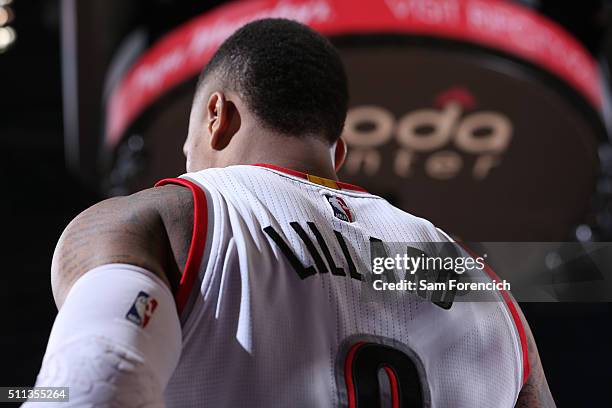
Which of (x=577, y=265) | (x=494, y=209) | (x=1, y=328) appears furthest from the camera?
(x=1, y=328)

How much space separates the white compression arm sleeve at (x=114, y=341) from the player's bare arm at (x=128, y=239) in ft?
0.09

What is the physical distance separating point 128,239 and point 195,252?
0.09 meters

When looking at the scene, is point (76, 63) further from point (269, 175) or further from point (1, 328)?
point (1, 328)

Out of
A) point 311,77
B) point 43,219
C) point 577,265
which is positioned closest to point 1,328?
point 43,219

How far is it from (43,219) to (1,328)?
1.05 metres

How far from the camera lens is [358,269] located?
149cm

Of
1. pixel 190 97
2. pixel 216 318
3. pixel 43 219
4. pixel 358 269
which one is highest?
pixel 43 219

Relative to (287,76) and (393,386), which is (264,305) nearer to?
(393,386)

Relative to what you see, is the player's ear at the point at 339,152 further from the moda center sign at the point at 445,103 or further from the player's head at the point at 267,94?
the moda center sign at the point at 445,103

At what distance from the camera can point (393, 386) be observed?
141 cm

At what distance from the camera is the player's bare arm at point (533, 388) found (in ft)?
5.37

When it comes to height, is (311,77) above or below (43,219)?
below

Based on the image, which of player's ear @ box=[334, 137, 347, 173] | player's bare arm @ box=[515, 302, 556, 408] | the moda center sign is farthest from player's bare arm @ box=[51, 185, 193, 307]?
the moda center sign

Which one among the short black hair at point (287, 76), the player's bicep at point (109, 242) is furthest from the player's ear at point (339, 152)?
the player's bicep at point (109, 242)
